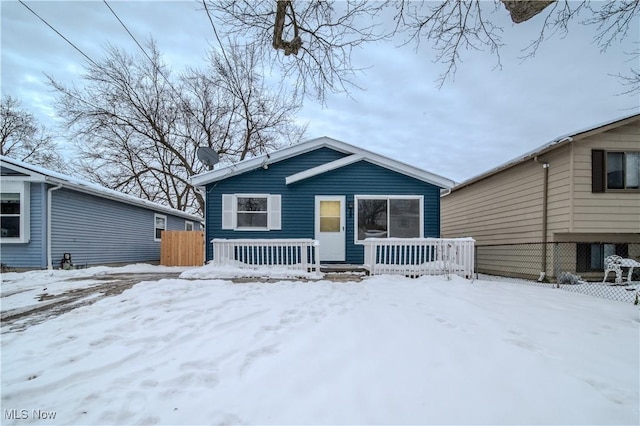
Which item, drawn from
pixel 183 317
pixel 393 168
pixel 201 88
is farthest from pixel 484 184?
pixel 201 88

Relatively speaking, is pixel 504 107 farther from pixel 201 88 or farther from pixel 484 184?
pixel 201 88

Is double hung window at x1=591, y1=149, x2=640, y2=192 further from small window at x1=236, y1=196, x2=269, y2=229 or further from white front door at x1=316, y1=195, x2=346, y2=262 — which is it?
small window at x1=236, y1=196, x2=269, y2=229

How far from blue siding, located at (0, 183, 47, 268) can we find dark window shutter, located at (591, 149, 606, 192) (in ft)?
48.3

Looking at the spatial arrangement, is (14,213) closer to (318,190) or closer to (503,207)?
(318,190)

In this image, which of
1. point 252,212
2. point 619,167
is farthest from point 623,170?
point 252,212

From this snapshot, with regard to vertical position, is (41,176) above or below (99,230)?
above

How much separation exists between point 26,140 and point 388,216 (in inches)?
1026

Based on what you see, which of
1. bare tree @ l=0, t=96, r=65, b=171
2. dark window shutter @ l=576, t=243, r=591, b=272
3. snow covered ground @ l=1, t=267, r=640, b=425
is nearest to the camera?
snow covered ground @ l=1, t=267, r=640, b=425

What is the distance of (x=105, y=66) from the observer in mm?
15805

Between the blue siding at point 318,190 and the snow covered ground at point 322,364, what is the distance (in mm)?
4880

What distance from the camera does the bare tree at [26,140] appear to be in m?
20.1

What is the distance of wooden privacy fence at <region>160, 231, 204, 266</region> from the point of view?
42.4 feet

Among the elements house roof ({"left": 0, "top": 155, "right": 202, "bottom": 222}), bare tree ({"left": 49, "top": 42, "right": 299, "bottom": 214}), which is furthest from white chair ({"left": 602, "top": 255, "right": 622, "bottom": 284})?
house roof ({"left": 0, "top": 155, "right": 202, "bottom": 222})

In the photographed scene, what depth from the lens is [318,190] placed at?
9258 mm
